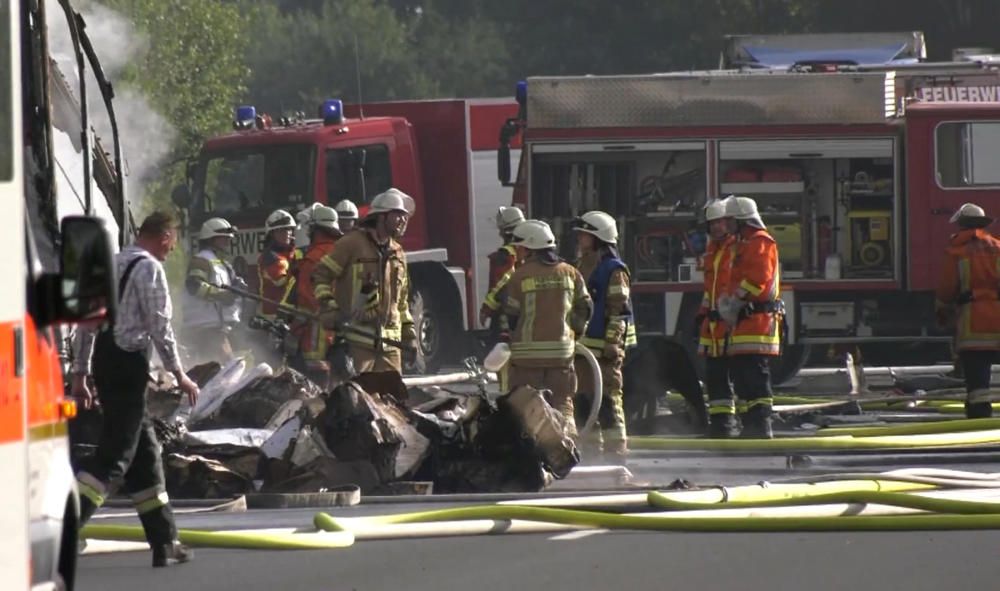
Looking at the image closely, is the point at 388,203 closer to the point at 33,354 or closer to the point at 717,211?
the point at 717,211

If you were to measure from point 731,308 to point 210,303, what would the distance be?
15.1 ft

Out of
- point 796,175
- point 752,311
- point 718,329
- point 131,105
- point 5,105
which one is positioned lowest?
point 718,329

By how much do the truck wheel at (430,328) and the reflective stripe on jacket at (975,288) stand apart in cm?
710

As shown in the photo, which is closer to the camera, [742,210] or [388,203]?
[388,203]

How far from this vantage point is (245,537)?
8609 millimetres

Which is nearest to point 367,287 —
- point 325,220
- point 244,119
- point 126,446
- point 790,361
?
point 325,220

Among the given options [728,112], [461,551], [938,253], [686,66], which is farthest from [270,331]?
[686,66]

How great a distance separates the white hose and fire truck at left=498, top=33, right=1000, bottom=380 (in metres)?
5.54

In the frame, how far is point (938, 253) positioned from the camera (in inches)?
689

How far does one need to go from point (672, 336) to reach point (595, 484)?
273 inches

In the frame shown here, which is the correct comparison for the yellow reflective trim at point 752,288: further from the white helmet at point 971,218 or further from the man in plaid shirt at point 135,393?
the man in plaid shirt at point 135,393

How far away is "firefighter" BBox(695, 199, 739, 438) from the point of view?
1323 centimetres

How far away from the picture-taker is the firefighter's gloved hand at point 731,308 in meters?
13.1

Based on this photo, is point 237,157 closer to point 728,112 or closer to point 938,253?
point 728,112
